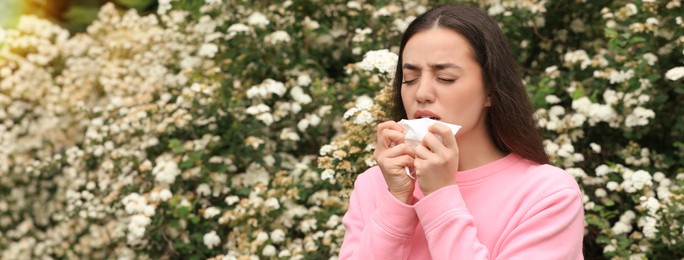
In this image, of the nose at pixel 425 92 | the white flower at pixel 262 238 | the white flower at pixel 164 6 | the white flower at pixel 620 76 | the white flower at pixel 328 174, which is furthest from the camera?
the white flower at pixel 164 6

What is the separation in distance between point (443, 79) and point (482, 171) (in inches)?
9.8

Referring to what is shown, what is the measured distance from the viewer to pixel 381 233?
191cm

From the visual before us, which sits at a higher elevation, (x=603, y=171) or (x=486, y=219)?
(x=486, y=219)

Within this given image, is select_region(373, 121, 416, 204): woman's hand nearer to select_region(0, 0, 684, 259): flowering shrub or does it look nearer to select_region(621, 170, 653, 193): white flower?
select_region(0, 0, 684, 259): flowering shrub

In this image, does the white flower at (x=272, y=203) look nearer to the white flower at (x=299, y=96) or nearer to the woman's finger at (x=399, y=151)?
the white flower at (x=299, y=96)

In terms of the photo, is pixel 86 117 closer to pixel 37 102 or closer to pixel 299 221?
pixel 37 102

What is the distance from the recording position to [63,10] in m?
7.58

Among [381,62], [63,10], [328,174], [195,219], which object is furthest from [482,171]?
[63,10]

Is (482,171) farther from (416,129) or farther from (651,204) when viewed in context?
(651,204)

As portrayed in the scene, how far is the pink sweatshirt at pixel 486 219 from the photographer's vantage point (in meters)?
1.80

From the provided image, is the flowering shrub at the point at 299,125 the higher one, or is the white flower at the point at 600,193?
the flowering shrub at the point at 299,125

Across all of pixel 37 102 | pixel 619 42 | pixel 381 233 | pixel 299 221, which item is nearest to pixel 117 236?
pixel 299 221

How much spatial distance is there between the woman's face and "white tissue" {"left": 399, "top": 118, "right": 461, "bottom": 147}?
54 mm

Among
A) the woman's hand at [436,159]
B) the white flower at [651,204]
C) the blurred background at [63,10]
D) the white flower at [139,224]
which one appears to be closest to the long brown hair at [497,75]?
the woman's hand at [436,159]
